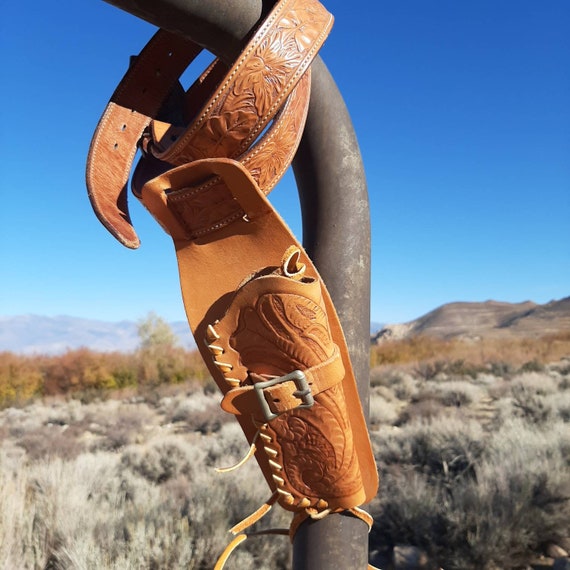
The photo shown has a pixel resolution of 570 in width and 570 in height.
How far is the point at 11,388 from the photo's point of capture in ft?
62.3

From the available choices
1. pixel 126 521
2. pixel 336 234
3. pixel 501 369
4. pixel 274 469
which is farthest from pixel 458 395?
pixel 336 234

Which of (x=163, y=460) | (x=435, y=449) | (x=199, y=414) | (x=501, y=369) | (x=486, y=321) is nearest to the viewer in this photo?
(x=435, y=449)

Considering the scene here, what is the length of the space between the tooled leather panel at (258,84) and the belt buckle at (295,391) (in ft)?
1.81

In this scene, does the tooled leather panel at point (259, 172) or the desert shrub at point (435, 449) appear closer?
the tooled leather panel at point (259, 172)

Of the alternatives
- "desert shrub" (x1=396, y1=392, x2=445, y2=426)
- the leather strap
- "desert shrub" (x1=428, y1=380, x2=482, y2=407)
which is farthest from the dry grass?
the leather strap

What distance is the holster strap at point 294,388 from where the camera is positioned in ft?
3.96

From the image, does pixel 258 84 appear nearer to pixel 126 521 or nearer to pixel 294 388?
pixel 294 388

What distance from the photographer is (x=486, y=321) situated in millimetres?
67312

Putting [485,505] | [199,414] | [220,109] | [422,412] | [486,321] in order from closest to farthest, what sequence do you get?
[220,109] → [485,505] → [422,412] → [199,414] → [486,321]

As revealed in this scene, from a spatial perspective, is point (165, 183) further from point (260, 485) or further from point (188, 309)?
point (260, 485)

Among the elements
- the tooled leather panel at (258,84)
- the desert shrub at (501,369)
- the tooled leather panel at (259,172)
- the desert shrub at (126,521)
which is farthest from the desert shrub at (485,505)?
the desert shrub at (501,369)

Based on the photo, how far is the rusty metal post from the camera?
130 cm

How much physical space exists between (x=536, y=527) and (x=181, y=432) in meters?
8.18

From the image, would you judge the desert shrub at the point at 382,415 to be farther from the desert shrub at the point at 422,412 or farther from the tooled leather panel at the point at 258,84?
the tooled leather panel at the point at 258,84
